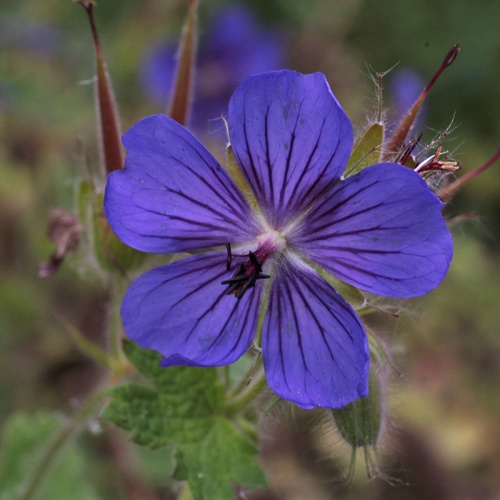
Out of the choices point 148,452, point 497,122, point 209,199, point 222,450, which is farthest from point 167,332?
point 497,122

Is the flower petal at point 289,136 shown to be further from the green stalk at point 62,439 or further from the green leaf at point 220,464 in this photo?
the green stalk at point 62,439

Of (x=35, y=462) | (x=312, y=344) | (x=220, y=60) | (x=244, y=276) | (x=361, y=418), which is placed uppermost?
(x=244, y=276)

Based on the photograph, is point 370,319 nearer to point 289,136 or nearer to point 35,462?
point 35,462

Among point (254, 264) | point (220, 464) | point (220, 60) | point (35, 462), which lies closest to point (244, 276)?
point (254, 264)

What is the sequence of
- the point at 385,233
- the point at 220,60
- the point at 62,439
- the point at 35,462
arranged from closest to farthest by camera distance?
the point at 385,233
the point at 62,439
the point at 35,462
the point at 220,60

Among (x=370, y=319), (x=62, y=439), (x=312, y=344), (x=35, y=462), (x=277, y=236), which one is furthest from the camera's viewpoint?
(x=370, y=319)

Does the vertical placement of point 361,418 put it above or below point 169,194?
below

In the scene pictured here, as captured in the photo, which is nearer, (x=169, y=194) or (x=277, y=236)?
(x=169, y=194)

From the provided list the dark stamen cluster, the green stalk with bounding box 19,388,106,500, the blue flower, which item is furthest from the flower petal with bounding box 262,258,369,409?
the green stalk with bounding box 19,388,106,500
